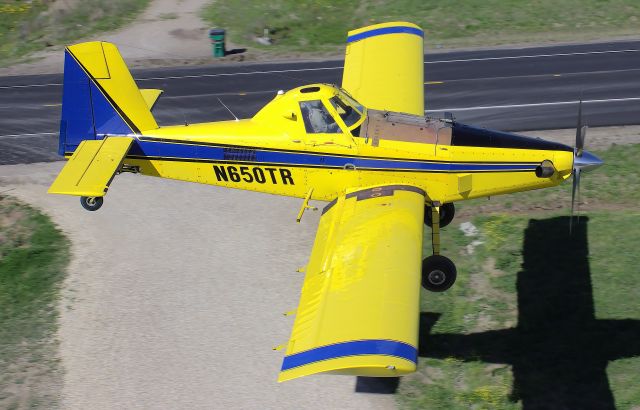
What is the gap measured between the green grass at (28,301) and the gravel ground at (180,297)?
0.33 m

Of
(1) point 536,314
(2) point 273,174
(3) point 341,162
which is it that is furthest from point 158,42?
(1) point 536,314

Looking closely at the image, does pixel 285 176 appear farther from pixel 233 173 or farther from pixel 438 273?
pixel 438 273

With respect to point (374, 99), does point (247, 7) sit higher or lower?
higher

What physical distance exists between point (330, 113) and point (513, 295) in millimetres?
5129

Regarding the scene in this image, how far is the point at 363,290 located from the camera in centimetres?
1277

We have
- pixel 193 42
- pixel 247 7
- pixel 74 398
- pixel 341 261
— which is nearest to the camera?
pixel 341 261

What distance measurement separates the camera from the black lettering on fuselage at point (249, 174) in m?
17.3

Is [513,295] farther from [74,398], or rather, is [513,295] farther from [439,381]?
[74,398]

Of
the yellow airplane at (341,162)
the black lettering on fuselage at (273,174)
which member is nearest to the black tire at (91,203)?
the yellow airplane at (341,162)

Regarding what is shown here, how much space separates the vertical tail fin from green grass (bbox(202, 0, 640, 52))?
17.8 metres

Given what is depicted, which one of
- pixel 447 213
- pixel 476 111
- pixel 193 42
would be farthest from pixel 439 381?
pixel 193 42

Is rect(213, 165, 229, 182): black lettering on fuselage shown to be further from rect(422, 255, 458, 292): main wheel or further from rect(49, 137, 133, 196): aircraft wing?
rect(422, 255, 458, 292): main wheel

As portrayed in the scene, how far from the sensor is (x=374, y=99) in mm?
19719

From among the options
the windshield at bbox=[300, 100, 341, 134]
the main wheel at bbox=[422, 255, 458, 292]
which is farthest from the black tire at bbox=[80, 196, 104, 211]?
the main wheel at bbox=[422, 255, 458, 292]
